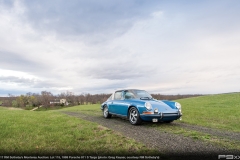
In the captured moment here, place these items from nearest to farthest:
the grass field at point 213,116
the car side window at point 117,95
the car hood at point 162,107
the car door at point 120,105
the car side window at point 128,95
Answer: the car hood at point 162,107 < the car door at point 120,105 < the grass field at point 213,116 < the car side window at point 128,95 < the car side window at point 117,95

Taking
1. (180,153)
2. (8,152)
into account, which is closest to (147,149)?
(180,153)

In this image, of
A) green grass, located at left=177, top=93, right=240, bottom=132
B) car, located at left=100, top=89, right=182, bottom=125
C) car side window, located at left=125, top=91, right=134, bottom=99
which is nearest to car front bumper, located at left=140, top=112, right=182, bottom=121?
car, located at left=100, top=89, right=182, bottom=125

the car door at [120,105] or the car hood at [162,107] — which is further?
the car door at [120,105]

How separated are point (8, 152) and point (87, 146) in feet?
5.76

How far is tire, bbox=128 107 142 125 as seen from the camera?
291 inches

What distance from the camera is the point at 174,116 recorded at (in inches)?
293

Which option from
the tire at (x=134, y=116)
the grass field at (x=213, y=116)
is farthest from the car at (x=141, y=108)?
the grass field at (x=213, y=116)

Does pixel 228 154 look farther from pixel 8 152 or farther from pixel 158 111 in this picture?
pixel 8 152

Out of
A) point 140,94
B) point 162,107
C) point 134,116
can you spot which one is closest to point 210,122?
point 162,107

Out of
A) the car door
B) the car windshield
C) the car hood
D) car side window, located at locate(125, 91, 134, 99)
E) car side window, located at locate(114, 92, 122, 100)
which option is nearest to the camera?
the car hood

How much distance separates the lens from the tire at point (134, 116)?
7391 mm

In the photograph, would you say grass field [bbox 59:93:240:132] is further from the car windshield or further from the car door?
the car door

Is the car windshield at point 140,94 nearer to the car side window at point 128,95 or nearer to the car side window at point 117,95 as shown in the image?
the car side window at point 128,95

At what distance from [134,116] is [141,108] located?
672 mm
